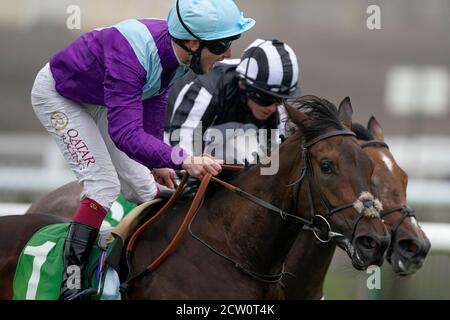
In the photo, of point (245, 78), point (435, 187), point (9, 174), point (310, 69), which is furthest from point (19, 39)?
point (245, 78)

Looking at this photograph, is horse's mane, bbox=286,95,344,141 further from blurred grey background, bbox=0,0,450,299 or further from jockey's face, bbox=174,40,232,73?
blurred grey background, bbox=0,0,450,299

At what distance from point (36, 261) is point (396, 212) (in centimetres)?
172

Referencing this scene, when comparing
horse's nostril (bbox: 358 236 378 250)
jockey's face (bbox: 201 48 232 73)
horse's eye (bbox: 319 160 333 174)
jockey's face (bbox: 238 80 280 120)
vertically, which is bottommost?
jockey's face (bbox: 238 80 280 120)

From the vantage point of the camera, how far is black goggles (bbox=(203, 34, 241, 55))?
4172 millimetres

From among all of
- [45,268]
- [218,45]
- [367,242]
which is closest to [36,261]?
[45,268]

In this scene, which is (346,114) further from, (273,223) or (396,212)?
(273,223)

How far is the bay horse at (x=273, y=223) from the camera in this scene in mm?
3820

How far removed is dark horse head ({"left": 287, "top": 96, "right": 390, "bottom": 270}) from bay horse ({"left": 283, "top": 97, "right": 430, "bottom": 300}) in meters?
0.31

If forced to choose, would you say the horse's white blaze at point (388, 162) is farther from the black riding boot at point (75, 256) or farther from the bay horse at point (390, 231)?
the black riding boot at point (75, 256)

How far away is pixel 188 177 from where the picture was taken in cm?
436

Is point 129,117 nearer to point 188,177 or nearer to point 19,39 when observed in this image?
point 188,177

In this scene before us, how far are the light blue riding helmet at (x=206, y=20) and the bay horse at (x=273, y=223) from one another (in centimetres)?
48

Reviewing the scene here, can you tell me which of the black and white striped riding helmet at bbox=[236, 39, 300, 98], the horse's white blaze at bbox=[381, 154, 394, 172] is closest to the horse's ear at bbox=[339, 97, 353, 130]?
the horse's white blaze at bbox=[381, 154, 394, 172]

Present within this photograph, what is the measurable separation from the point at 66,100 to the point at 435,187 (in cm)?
425
